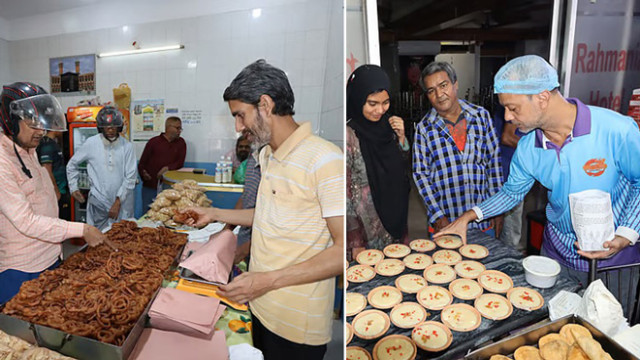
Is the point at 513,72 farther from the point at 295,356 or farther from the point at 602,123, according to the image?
the point at 295,356

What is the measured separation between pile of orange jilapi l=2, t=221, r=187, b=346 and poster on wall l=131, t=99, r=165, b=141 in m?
0.36

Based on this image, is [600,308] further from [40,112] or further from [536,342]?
[40,112]

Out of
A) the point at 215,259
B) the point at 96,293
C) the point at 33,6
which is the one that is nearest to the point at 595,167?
the point at 215,259

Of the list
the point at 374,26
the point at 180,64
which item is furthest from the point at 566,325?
the point at 180,64

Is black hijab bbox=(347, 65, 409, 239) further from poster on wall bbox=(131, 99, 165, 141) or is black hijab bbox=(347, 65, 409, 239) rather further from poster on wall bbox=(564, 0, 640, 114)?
poster on wall bbox=(564, 0, 640, 114)

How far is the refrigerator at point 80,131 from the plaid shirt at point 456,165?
998mm

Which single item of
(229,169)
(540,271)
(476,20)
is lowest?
(540,271)

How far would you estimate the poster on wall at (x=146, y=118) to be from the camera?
1.02m

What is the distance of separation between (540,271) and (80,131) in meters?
1.35

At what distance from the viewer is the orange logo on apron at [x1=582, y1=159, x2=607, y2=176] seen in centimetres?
116

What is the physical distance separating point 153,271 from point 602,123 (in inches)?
53.5

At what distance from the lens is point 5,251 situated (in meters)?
0.81

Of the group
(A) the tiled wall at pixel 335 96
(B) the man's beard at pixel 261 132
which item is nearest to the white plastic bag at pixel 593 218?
(A) the tiled wall at pixel 335 96

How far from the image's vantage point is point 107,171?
103 cm
